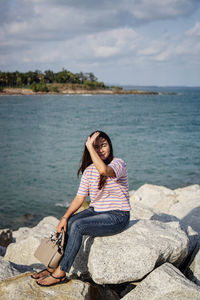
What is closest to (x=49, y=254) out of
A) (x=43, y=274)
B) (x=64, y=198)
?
(x=43, y=274)

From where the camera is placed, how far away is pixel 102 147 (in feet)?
17.1

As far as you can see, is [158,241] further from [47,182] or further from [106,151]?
[47,182]

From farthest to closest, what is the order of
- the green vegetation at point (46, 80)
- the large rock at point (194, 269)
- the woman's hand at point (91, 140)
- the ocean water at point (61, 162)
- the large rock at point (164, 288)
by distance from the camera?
1. the green vegetation at point (46, 80)
2. the ocean water at point (61, 162)
3. the large rock at point (194, 269)
4. the woman's hand at point (91, 140)
5. the large rock at point (164, 288)

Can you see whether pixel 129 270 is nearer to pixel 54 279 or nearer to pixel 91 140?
pixel 54 279

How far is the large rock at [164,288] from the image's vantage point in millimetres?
4051

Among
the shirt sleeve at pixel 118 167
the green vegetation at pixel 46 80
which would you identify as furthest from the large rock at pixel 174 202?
the green vegetation at pixel 46 80

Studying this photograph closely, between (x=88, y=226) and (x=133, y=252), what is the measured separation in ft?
2.52

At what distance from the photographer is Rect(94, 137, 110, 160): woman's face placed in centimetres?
518

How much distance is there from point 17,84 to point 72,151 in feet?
408

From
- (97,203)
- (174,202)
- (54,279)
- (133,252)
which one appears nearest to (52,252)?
(54,279)

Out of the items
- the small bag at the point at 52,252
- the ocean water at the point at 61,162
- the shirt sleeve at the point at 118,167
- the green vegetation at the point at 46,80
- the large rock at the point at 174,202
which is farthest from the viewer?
the green vegetation at the point at 46,80

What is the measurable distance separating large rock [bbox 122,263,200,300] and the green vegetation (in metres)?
129

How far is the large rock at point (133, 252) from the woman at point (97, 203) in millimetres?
221

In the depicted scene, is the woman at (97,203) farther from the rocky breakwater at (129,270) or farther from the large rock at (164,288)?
the large rock at (164,288)
